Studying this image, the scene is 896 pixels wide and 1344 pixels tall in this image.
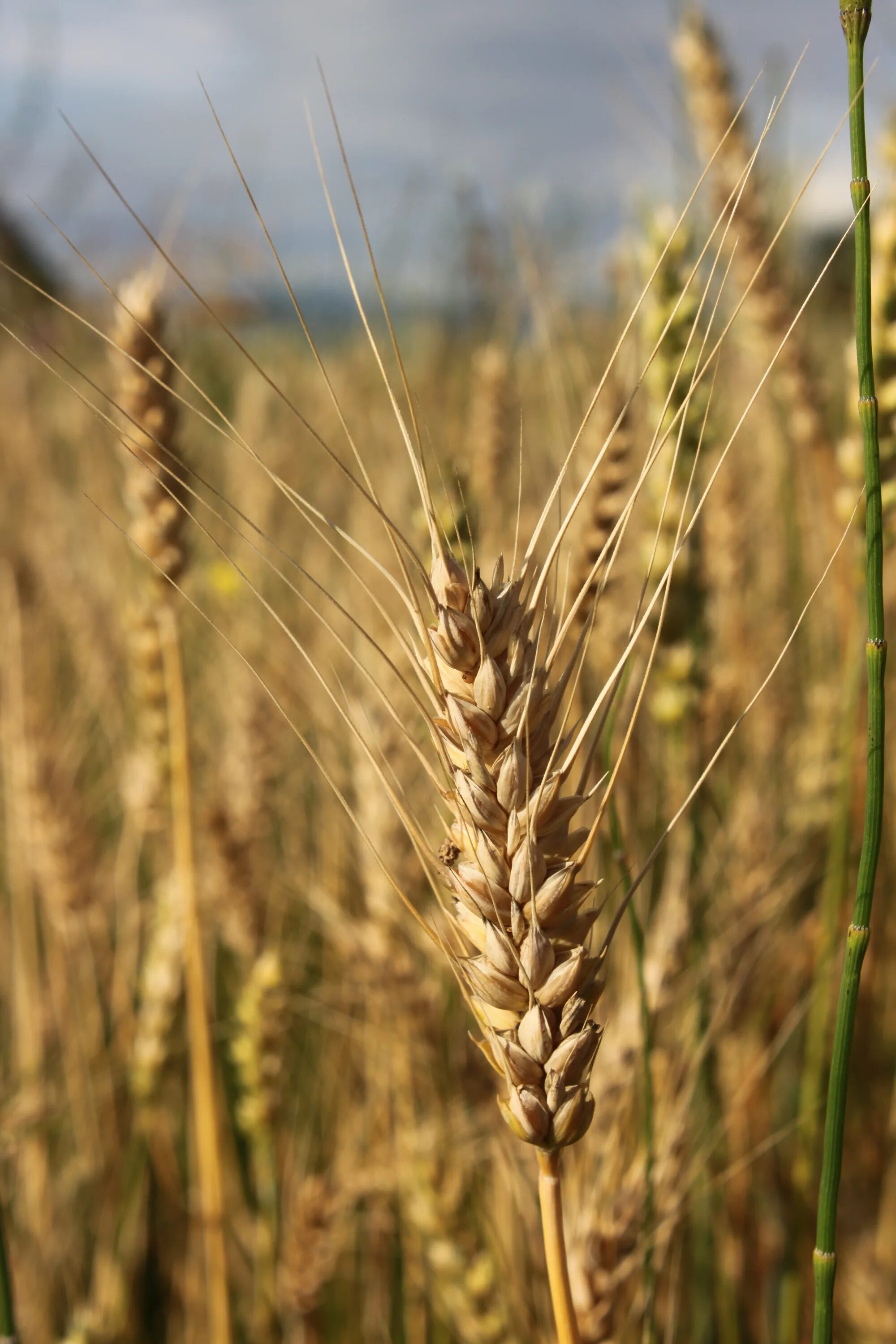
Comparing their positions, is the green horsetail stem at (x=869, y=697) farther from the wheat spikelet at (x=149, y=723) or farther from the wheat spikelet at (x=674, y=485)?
the wheat spikelet at (x=149, y=723)

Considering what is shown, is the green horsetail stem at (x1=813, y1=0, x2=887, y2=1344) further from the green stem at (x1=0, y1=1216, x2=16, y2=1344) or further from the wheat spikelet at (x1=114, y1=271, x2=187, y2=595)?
the wheat spikelet at (x1=114, y1=271, x2=187, y2=595)

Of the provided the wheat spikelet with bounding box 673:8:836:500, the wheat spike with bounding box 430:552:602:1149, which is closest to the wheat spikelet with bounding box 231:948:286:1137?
the wheat spike with bounding box 430:552:602:1149

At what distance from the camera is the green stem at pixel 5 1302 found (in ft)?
1.92

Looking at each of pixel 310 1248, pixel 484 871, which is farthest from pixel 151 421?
pixel 310 1248

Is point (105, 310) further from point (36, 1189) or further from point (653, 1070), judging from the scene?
point (653, 1070)

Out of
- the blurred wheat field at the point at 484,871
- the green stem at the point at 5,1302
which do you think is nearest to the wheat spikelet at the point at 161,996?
the blurred wheat field at the point at 484,871

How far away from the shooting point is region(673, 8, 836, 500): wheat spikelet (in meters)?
1.57

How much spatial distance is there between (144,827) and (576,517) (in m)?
0.80

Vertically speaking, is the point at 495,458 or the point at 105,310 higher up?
the point at 105,310

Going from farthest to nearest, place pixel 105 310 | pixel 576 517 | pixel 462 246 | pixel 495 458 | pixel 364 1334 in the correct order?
pixel 105 310 → pixel 462 246 → pixel 495 458 → pixel 364 1334 → pixel 576 517

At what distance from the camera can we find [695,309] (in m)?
1.07

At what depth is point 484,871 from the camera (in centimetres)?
47

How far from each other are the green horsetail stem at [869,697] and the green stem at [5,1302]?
46 centimetres

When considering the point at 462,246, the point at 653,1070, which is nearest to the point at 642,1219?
the point at 653,1070
